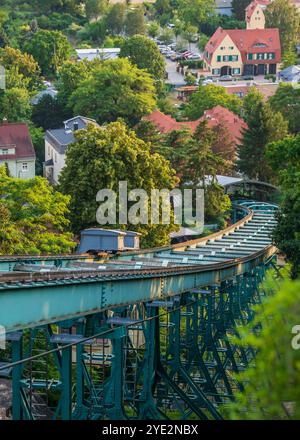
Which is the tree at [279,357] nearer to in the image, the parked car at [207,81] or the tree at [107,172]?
the tree at [107,172]

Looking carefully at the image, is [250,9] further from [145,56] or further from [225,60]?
[145,56]

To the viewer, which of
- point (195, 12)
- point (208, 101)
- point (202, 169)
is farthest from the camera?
point (195, 12)

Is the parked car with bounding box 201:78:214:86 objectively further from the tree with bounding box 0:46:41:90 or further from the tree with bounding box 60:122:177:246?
the tree with bounding box 60:122:177:246

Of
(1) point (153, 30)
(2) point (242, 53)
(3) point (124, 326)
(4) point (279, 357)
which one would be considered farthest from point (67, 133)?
(4) point (279, 357)

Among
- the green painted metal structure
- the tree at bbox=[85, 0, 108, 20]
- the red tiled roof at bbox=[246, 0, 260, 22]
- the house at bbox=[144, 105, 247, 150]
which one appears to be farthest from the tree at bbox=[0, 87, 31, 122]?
the red tiled roof at bbox=[246, 0, 260, 22]

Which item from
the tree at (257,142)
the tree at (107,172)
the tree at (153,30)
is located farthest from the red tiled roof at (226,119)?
the tree at (153,30)

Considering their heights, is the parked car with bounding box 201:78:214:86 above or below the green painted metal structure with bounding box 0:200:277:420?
above
